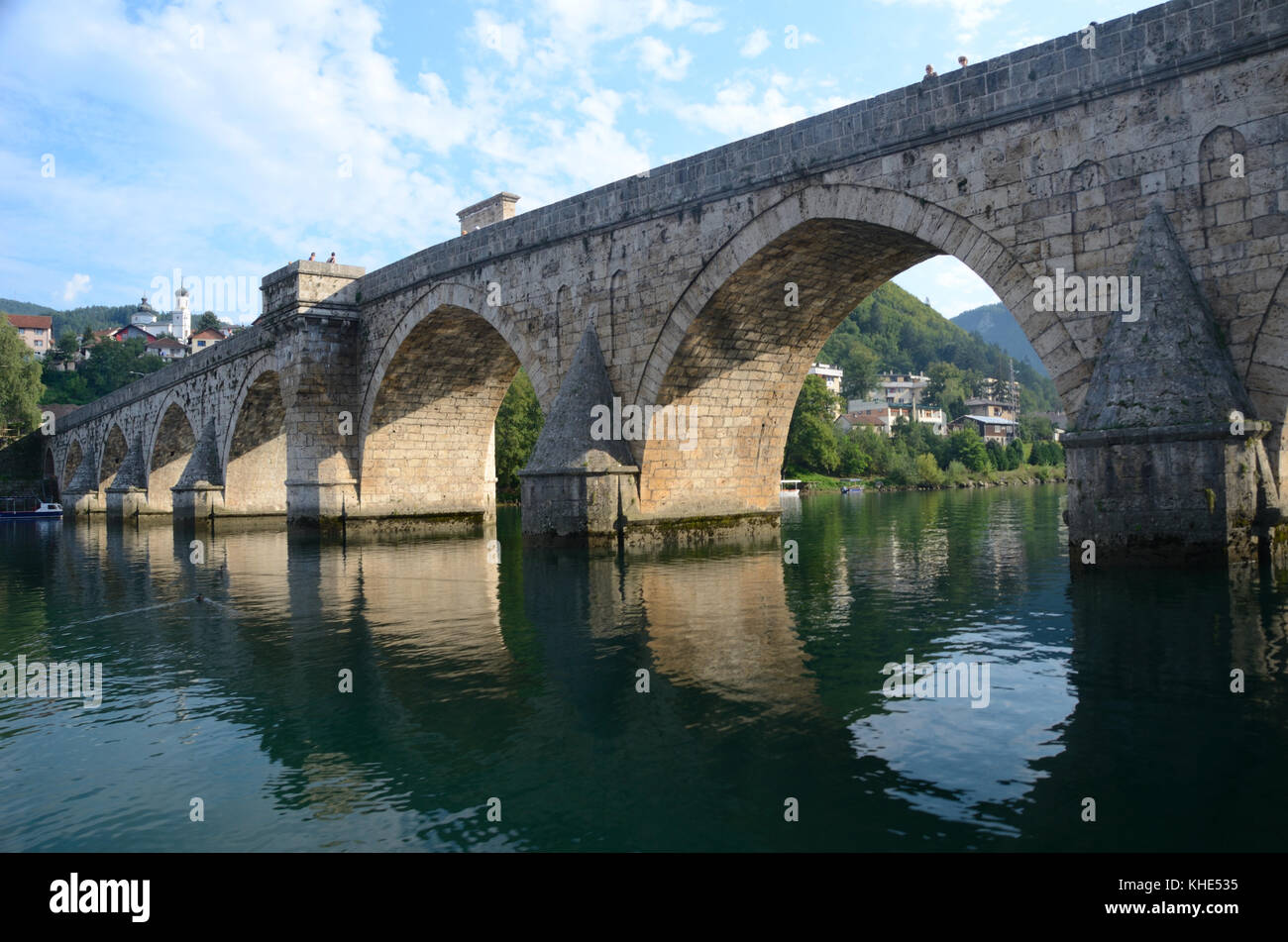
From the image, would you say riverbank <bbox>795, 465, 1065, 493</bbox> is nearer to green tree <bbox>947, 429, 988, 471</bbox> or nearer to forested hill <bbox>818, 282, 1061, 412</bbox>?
green tree <bbox>947, 429, 988, 471</bbox>

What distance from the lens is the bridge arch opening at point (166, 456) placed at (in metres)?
38.8

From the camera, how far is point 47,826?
4.57 metres

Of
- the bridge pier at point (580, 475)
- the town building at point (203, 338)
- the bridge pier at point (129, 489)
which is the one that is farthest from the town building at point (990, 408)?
the bridge pier at point (580, 475)

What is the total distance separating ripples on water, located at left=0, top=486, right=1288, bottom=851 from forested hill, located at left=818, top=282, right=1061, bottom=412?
109 meters

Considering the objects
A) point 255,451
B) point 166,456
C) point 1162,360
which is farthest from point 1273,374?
point 166,456

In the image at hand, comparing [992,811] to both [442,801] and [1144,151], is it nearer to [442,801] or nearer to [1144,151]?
[442,801]

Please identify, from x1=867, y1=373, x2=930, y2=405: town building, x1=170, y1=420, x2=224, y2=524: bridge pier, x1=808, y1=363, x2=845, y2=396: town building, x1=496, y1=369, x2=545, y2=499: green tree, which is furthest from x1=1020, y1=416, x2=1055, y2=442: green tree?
x1=170, y1=420, x2=224, y2=524: bridge pier

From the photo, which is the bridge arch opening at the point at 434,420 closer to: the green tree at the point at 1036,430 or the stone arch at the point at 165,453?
the stone arch at the point at 165,453

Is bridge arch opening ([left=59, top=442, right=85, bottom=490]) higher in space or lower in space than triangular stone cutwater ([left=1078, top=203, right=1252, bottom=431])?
higher

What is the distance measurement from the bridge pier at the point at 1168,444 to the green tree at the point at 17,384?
59495mm

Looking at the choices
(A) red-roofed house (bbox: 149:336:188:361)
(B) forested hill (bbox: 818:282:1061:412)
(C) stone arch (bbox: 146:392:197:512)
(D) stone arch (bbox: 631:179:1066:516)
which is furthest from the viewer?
(B) forested hill (bbox: 818:282:1061:412)

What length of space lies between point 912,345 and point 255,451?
129 metres

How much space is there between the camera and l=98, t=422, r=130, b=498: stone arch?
4484 cm
